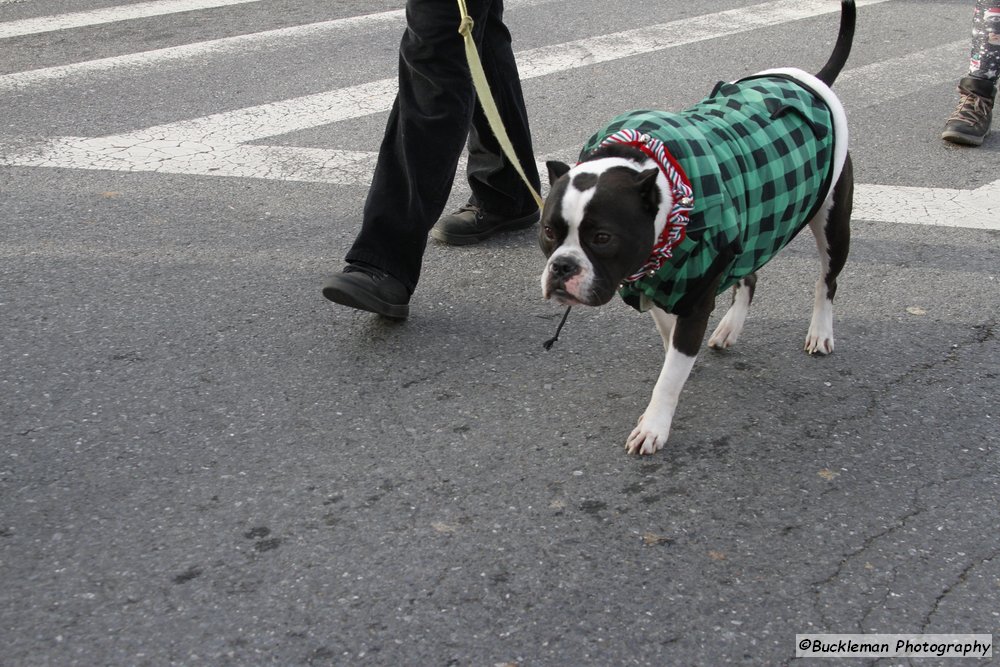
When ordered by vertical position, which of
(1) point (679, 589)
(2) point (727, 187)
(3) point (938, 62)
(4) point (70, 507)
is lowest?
(3) point (938, 62)

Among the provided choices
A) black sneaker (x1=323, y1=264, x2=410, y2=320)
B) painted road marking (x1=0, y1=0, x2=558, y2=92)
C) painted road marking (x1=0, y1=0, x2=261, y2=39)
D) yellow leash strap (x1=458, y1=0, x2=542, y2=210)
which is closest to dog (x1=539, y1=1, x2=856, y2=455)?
yellow leash strap (x1=458, y1=0, x2=542, y2=210)

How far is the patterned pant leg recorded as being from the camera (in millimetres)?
5729

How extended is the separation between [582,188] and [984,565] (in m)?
1.39

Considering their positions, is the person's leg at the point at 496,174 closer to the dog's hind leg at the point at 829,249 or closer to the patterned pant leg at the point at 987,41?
the dog's hind leg at the point at 829,249

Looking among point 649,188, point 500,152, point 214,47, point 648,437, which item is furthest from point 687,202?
point 214,47

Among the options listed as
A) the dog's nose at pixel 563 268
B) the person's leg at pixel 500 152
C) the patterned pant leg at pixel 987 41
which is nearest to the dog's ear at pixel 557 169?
the dog's nose at pixel 563 268

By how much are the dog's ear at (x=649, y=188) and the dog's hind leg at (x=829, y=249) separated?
937 millimetres

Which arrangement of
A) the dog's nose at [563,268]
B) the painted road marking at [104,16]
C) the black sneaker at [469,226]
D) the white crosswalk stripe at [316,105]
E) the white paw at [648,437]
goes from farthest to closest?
the painted road marking at [104,16], the white crosswalk stripe at [316,105], the black sneaker at [469,226], the white paw at [648,437], the dog's nose at [563,268]

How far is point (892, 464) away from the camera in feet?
10.3

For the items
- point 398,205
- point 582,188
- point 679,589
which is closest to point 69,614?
point 679,589

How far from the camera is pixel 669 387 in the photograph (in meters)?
3.17

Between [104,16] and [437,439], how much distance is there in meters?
5.68

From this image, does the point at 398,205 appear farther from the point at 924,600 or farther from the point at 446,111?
the point at 924,600

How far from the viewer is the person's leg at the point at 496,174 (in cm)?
454
